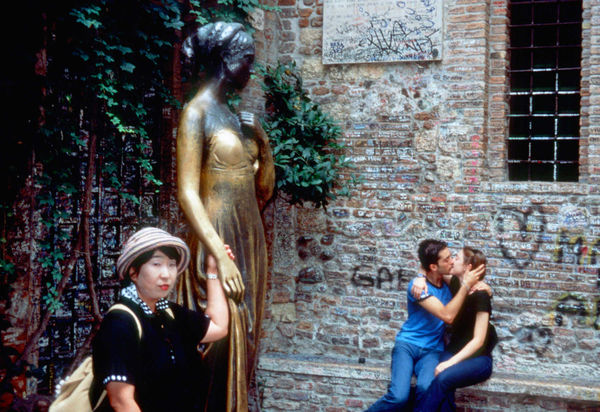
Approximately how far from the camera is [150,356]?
2.84 meters

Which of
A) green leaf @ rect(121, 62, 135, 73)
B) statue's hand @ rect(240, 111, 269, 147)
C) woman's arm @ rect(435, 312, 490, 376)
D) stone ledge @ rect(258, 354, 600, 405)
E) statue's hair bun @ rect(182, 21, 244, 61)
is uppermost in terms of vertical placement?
green leaf @ rect(121, 62, 135, 73)

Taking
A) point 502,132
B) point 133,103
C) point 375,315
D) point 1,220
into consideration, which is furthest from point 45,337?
point 502,132

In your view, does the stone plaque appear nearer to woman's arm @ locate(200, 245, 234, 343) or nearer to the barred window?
the barred window

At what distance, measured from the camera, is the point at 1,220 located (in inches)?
200

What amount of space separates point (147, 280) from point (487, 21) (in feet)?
14.3

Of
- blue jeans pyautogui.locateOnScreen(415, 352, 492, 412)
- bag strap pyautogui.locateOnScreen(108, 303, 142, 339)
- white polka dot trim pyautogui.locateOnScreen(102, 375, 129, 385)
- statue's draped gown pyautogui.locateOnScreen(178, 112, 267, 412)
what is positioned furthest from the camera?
blue jeans pyautogui.locateOnScreen(415, 352, 492, 412)

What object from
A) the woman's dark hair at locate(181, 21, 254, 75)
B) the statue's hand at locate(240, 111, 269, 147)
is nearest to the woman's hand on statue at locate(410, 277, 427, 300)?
the statue's hand at locate(240, 111, 269, 147)

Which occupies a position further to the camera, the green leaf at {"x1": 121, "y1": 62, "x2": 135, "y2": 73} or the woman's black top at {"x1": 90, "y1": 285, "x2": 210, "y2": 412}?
the green leaf at {"x1": 121, "y1": 62, "x2": 135, "y2": 73}

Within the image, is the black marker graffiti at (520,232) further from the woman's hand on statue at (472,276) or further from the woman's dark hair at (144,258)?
the woman's dark hair at (144,258)

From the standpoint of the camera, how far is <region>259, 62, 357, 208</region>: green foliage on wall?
5.94 metres

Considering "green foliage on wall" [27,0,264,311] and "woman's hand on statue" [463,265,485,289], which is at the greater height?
"green foliage on wall" [27,0,264,311]

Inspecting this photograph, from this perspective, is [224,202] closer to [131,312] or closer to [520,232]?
[131,312]

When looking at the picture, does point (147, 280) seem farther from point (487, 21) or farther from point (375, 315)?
point (487, 21)

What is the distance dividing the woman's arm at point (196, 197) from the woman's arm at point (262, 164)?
0.35 m
